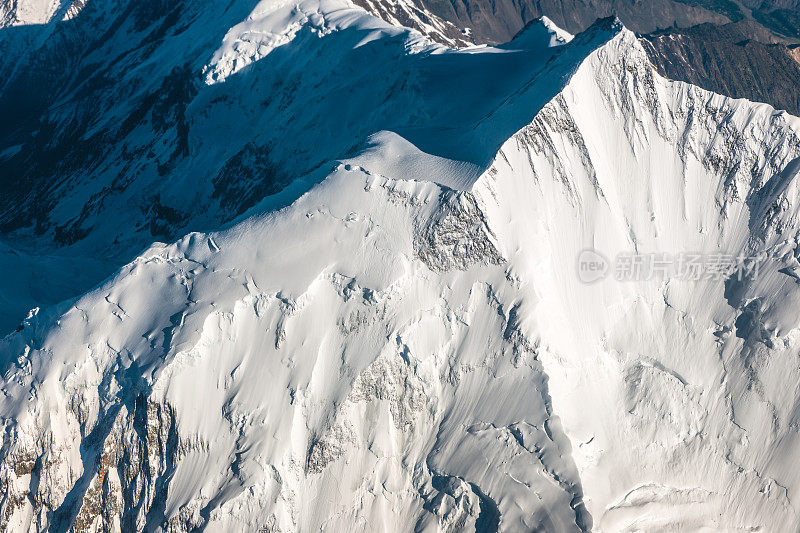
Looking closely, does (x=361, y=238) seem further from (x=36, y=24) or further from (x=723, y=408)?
(x=36, y=24)

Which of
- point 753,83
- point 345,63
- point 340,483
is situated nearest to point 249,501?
point 340,483

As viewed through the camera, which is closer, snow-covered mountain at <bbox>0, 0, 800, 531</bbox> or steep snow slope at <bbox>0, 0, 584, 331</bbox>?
snow-covered mountain at <bbox>0, 0, 800, 531</bbox>

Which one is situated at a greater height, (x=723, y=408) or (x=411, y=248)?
(x=411, y=248)

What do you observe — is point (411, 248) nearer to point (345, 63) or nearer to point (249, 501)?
point (249, 501)

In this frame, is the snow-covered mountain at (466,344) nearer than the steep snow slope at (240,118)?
Yes

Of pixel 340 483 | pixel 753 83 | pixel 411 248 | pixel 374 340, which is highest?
pixel 411 248

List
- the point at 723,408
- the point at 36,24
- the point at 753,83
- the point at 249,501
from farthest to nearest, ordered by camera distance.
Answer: the point at 753,83, the point at 36,24, the point at 723,408, the point at 249,501

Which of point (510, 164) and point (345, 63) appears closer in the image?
point (510, 164)

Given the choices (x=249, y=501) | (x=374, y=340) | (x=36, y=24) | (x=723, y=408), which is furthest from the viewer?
(x=36, y=24)
